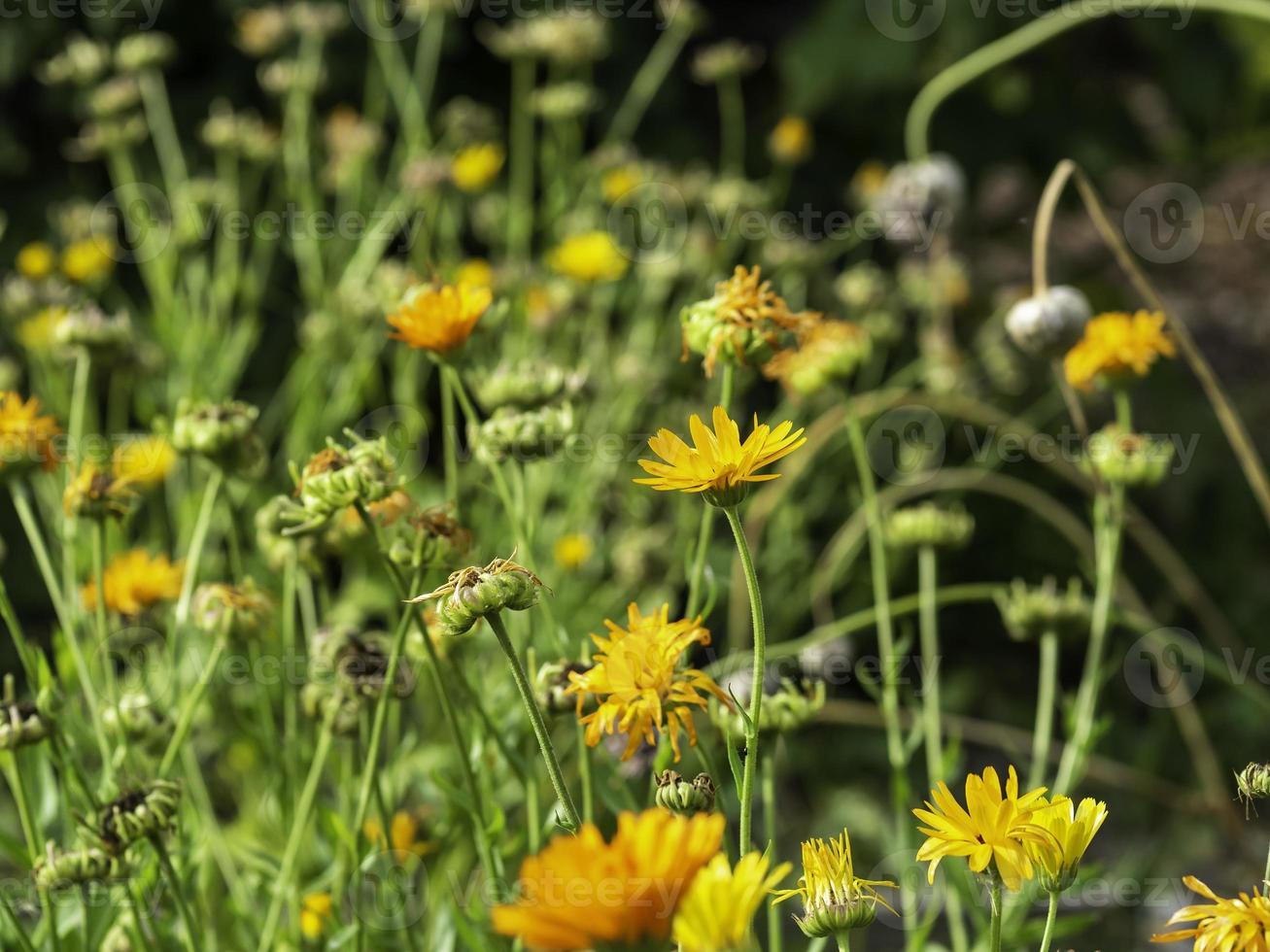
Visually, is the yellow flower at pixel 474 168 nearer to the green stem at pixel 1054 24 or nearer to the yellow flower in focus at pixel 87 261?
the yellow flower in focus at pixel 87 261

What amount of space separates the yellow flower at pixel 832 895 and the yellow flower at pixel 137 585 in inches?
22.3

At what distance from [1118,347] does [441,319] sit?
40cm

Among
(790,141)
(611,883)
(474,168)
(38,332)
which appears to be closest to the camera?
(611,883)

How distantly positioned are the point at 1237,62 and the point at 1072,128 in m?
0.22

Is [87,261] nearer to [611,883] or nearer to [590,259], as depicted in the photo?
[590,259]

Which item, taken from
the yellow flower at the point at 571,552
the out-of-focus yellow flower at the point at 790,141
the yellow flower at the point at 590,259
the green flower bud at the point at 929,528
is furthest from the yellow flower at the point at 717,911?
the out-of-focus yellow flower at the point at 790,141

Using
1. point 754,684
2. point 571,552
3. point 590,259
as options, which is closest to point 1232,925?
point 754,684

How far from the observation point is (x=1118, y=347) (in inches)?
30.7

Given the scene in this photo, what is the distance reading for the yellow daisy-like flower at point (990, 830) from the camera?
1.34 feet

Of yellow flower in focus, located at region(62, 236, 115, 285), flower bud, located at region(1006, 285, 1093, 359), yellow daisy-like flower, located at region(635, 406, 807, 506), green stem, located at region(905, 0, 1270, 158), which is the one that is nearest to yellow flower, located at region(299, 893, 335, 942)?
yellow daisy-like flower, located at region(635, 406, 807, 506)

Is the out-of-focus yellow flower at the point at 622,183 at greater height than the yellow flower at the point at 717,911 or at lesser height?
lesser

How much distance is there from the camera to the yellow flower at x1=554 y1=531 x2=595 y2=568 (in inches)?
44.2

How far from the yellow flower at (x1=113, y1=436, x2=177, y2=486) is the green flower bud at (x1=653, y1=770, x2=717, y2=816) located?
41 cm

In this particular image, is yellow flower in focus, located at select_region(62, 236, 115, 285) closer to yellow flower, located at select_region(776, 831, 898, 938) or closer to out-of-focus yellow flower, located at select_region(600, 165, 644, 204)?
out-of-focus yellow flower, located at select_region(600, 165, 644, 204)
